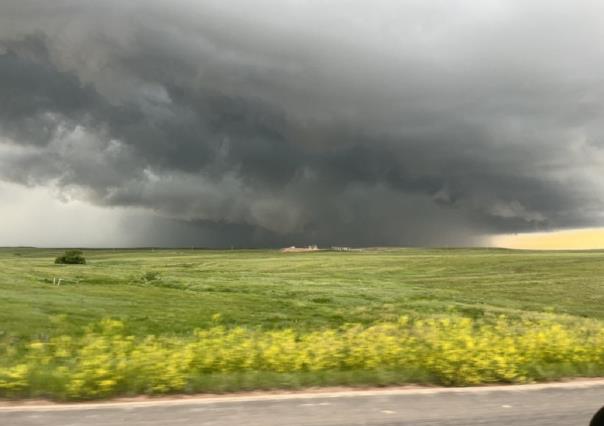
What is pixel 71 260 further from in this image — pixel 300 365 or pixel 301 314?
pixel 300 365

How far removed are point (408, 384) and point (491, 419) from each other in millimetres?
2194

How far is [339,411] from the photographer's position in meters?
6.96

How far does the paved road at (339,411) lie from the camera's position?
6.43 meters

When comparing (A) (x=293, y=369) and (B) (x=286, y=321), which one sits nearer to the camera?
(A) (x=293, y=369)

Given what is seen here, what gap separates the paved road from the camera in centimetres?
643

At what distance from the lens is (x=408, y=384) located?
9016mm

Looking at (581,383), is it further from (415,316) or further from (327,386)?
(415,316)

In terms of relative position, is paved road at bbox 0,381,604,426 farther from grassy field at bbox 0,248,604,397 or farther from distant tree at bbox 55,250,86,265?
distant tree at bbox 55,250,86,265

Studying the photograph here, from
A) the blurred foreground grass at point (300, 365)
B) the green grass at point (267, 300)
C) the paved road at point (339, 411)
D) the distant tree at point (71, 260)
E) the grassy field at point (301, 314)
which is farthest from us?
the distant tree at point (71, 260)

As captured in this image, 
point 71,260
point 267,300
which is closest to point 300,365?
point 267,300

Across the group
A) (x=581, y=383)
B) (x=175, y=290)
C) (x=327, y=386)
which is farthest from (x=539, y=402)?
(x=175, y=290)

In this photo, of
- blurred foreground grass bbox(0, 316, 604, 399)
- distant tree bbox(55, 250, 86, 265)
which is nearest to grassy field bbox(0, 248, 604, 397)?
blurred foreground grass bbox(0, 316, 604, 399)

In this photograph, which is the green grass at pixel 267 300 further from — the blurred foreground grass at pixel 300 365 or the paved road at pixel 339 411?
the paved road at pixel 339 411

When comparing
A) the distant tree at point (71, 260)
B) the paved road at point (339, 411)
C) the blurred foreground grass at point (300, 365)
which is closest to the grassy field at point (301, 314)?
the blurred foreground grass at point (300, 365)
